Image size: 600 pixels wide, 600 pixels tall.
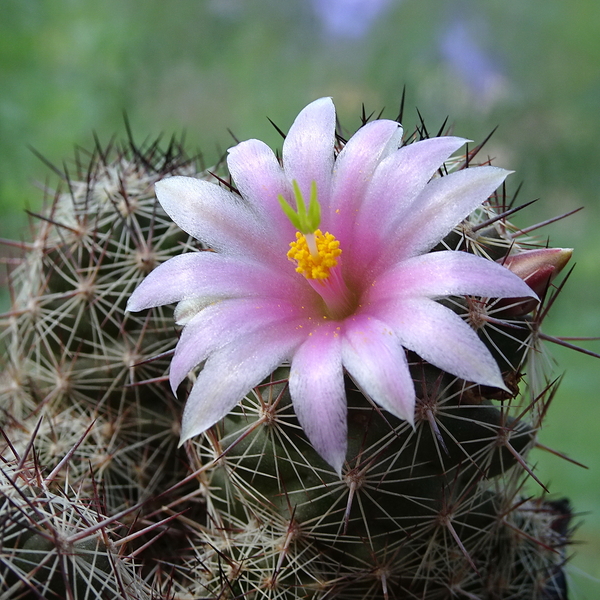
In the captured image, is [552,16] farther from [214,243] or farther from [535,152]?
[214,243]

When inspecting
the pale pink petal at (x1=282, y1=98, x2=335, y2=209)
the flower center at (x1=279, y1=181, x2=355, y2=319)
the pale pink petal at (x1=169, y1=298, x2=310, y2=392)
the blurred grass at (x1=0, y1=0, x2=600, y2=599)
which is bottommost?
the pale pink petal at (x1=169, y1=298, x2=310, y2=392)

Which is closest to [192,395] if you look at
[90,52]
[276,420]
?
[276,420]

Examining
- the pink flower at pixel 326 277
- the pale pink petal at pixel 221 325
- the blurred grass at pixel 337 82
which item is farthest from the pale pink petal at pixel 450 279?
the blurred grass at pixel 337 82

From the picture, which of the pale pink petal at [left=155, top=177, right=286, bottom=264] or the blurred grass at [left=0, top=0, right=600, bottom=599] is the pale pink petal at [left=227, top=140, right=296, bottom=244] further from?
the blurred grass at [left=0, top=0, right=600, bottom=599]

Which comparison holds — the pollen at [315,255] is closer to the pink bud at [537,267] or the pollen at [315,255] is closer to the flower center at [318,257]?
the flower center at [318,257]

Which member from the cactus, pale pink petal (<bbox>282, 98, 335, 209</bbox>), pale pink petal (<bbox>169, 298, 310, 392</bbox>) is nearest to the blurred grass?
the cactus

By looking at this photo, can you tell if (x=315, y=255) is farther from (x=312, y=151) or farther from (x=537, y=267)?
(x=537, y=267)

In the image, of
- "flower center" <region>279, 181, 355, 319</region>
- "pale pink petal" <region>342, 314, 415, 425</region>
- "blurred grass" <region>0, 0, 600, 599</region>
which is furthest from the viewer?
"blurred grass" <region>0, 0, 600, 599</region>
